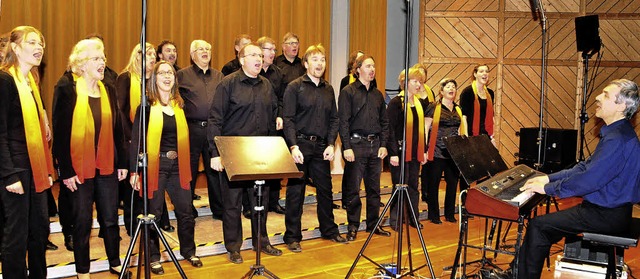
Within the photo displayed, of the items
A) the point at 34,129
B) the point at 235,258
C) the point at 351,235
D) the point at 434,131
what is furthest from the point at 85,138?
the point at 434,131

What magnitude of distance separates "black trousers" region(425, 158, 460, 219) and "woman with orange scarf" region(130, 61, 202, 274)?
2825 mm

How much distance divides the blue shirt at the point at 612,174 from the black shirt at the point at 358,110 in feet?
7.07

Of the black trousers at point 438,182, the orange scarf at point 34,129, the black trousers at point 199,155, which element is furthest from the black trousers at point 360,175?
the orange scarf at point 34,129

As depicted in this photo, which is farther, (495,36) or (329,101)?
(495,36)

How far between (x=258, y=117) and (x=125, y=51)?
339cm

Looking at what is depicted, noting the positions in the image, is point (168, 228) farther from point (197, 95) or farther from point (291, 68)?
point (291, 68)

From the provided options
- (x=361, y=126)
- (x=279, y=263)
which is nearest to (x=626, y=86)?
(x=361, y=126)

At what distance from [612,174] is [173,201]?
3.07m

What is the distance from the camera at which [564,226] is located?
4.09 m

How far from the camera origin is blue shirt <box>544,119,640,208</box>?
3963mm

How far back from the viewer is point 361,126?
589 cm

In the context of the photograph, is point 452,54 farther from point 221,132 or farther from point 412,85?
point 221,132

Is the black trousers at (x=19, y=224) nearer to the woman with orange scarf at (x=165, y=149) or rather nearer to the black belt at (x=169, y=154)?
the woman with orange scarf at (x=165, y=149)

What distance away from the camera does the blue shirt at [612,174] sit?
3.96 meters
